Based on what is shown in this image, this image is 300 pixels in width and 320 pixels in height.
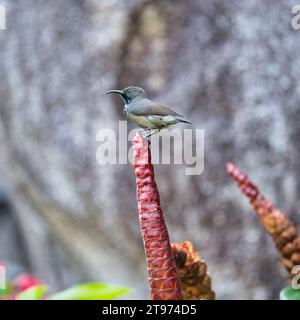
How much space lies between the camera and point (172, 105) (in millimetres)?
1155

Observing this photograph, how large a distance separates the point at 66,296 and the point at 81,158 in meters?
0.75

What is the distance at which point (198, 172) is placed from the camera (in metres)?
1.15

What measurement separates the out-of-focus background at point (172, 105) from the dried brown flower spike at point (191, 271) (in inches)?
26.3

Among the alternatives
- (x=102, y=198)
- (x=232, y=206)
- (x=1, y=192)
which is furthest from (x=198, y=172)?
(x=1, y=192)

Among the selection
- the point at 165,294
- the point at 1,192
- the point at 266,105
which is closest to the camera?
the point at 165,294

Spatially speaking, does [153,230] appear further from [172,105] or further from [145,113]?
A: [172,105]

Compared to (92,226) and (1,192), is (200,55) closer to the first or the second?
(92,226)

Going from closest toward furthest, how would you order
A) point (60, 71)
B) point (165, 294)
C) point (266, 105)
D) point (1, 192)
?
point (165, 294) < point (266, 105) < point (60, 71) < point (1, 192)

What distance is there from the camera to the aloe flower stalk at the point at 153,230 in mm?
396

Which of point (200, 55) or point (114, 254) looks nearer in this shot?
point (200, 55)

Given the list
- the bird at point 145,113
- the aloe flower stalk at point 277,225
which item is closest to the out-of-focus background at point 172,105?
the bird at point 145,113

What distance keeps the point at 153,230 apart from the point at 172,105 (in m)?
0.77

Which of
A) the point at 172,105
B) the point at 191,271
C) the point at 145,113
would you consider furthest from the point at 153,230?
the point at 172,105

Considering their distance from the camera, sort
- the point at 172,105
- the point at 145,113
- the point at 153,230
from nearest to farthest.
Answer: the point at 153,230 < the point at 145,113 < the point at 172,105
